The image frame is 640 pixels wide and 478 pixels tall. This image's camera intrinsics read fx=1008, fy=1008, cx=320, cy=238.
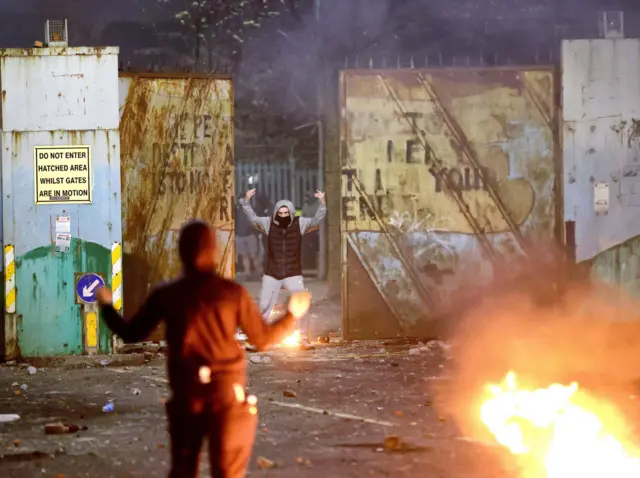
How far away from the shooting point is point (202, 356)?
462 centimetres

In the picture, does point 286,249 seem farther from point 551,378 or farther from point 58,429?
point 58,429

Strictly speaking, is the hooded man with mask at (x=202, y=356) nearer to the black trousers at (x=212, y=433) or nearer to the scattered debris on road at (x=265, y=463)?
the black trousers at (x=212, y=433)

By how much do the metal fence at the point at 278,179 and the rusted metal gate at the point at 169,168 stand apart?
11.6 meters

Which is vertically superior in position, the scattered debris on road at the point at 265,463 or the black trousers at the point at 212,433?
the black trousers at the point at 212,433

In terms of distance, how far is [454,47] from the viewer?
63.3ft

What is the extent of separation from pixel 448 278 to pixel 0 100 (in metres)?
5.61

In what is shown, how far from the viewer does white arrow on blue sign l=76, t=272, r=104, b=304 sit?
1136 cm

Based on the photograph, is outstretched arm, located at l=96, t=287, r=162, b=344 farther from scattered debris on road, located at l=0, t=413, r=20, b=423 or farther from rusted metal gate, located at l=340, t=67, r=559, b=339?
rusted metal gate, located at l=340, t=67, r=559, b=339

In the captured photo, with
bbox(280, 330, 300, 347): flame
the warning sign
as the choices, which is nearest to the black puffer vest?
bbox(280, 330, 300, 347): flame

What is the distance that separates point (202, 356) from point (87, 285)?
23.2ft

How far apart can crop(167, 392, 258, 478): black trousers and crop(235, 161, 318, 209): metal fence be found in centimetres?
1938

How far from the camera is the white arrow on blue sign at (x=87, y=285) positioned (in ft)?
37.3

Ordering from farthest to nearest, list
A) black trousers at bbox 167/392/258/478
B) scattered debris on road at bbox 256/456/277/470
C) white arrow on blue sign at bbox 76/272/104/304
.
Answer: white arrow on blue sign at bbox 76/272/104/304
scattered debris on road at bbox 256/456/277/470
black trousers at bbox 167/392/258/478

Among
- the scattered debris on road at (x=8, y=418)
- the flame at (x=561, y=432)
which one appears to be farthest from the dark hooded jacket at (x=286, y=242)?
the scattered debris on road at (x=8, y=418)
